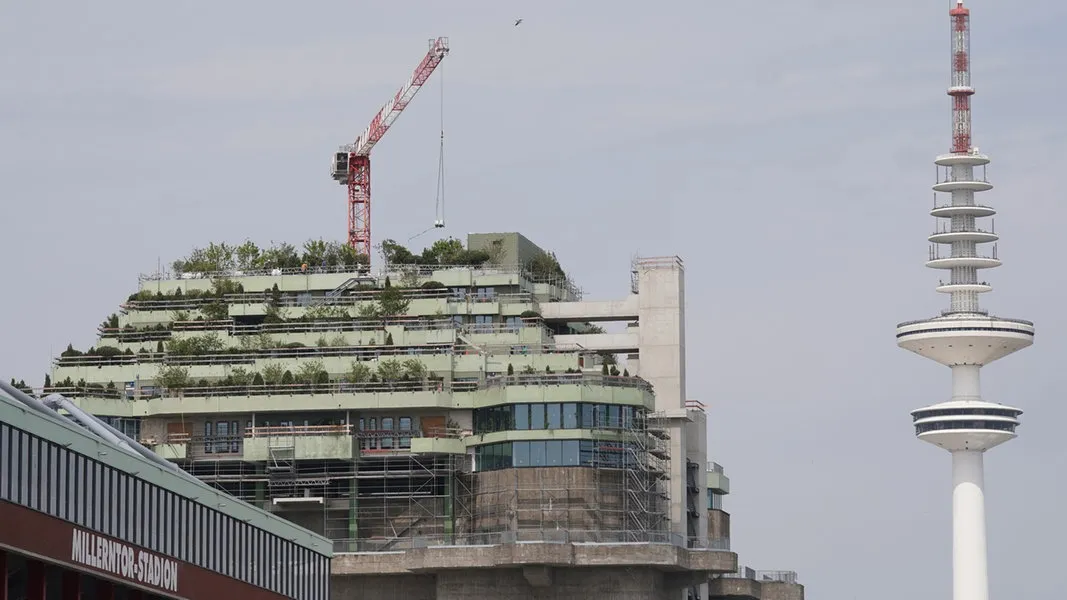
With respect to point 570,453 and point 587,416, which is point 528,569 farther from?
point 587,416

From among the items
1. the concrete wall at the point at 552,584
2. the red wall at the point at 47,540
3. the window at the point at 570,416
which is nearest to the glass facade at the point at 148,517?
the red wall at the point at 47,540

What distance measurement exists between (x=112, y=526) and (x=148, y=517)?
→ 6122 mm

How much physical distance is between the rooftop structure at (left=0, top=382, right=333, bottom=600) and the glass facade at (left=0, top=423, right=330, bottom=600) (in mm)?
60

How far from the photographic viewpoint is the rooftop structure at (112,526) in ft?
362

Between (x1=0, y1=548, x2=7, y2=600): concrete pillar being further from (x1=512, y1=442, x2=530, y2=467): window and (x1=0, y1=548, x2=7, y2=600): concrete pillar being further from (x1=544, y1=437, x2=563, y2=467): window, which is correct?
(x1=512, y1=442, x2=530, y2=467): window

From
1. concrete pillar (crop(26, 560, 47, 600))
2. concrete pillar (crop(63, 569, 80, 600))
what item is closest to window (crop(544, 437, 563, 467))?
concrete pillar (crop(63, 569, 80, 600))

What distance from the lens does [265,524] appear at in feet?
487

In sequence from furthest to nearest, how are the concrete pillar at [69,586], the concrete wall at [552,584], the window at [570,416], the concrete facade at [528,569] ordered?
the window at [570,416], the concrete wall at [552,584], the concrete facade at [528,569], the concrete pillar at [69,586]

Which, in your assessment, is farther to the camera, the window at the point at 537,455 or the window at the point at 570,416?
the window at the point at 570,416

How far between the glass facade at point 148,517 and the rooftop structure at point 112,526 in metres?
0.06

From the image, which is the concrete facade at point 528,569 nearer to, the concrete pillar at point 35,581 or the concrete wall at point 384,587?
the concrete wall at point 384,587

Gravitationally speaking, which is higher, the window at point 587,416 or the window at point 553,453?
the window at point 587,416

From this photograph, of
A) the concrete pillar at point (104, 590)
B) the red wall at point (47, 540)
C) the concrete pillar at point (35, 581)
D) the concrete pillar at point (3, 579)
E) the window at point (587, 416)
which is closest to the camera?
the concrete pillar at point (3, 579)

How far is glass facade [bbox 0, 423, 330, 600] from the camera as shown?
11119 centimetres
